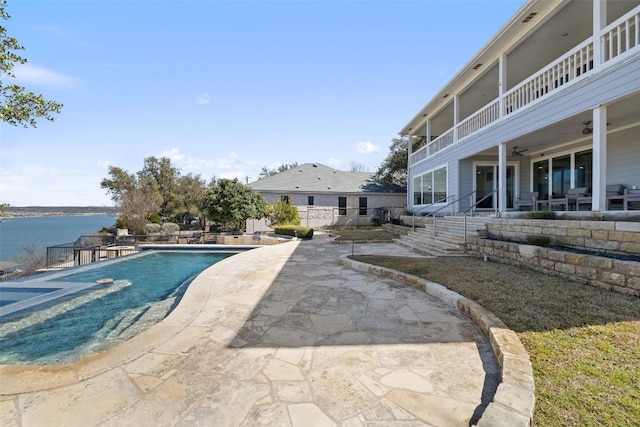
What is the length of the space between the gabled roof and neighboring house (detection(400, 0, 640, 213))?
9.40 metres

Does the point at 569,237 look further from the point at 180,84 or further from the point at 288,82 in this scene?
the point at 180,84

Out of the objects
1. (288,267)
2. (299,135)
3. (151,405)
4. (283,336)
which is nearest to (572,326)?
(283,336)

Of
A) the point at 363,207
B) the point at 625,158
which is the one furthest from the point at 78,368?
the point at 363,207

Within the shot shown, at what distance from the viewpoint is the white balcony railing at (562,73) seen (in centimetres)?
579

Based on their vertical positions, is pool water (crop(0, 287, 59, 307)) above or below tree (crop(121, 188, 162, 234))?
below

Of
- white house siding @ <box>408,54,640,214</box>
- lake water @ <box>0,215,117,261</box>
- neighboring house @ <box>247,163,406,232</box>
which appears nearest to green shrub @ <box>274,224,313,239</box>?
neighboring house @ <box>247,163,406,232</box>

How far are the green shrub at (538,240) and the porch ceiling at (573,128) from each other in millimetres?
3161

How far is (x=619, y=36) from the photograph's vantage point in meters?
5.82

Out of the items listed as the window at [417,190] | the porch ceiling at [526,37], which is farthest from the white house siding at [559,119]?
the window at [417,190]

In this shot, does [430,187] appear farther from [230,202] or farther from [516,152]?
[230,202]

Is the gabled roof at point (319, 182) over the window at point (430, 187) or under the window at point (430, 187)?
over

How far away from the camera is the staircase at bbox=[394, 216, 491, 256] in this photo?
28.8ft

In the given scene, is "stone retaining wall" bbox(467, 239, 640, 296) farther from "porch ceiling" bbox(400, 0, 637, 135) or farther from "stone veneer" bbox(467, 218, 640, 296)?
"porch ceiling" bbox(400, 0, 637, 135)

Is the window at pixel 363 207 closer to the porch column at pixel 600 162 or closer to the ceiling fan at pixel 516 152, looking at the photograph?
the ceiling fan at pixel 516 152
